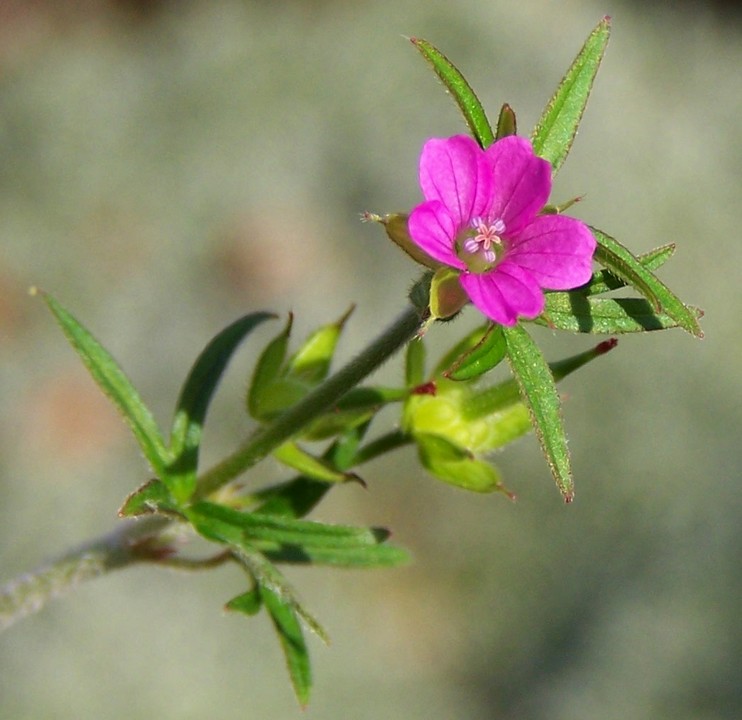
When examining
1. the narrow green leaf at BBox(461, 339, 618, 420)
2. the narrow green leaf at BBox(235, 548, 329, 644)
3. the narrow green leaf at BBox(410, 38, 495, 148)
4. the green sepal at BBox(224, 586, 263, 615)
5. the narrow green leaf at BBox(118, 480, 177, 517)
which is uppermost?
the narrow green leaf at BBox(410, 38, 495, 148)

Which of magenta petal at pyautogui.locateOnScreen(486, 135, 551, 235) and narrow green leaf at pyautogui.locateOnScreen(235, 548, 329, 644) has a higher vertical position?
magenta petal at pyautogui.locateOnScreen(486, 135, 551, 235)

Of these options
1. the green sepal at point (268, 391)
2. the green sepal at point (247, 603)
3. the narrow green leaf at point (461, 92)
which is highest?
the narrow green leaf at point (461, 92)

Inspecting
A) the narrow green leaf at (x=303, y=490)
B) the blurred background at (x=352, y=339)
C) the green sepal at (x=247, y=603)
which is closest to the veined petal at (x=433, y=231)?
the narrow green leaf at (x=303, y=490)

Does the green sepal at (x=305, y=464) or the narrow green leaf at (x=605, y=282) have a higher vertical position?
the narrow green leaf at (x=605, y=282)

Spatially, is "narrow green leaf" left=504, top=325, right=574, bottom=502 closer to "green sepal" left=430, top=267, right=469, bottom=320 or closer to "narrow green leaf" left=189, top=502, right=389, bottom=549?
"green sepal" left=430, top=267, right=469, bottom=320

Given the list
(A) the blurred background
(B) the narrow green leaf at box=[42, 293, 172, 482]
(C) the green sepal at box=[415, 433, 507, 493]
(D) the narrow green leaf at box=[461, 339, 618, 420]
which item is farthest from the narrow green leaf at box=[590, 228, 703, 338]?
(A) the blurred background

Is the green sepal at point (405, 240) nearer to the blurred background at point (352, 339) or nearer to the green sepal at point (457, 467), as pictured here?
the green sepal at point (457, 467)

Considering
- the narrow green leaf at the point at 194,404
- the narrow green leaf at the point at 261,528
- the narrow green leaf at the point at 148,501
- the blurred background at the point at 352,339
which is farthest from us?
the blurred background at the point at 352,339
